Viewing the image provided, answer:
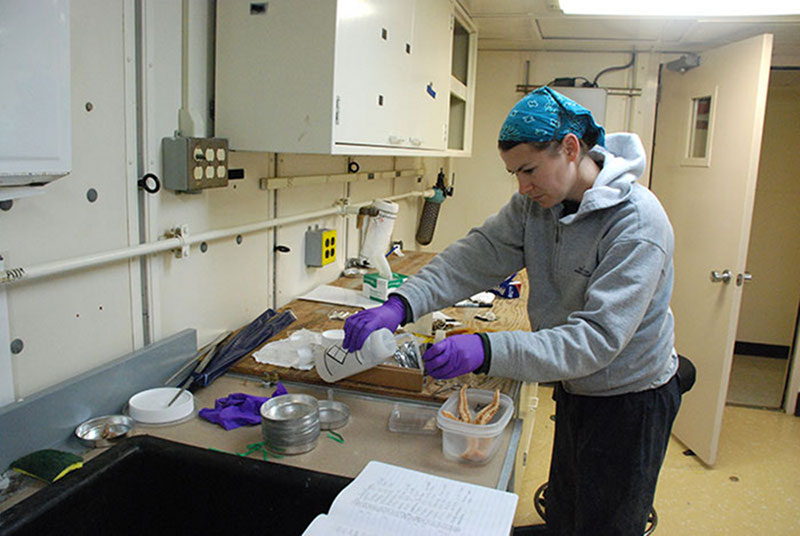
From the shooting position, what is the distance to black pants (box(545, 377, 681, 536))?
1.46m

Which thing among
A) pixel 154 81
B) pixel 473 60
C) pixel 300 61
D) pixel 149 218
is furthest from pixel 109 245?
pixel 473 60

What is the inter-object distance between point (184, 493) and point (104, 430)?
0.23 m

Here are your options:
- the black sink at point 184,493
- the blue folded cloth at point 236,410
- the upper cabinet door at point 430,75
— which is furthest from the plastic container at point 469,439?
the upper cabinet door at point 430,75

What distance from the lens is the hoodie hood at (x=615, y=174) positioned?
130cm

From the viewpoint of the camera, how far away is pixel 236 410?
4.24ft

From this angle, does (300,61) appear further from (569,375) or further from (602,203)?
(569,375)

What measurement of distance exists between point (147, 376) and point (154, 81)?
68 centimetres

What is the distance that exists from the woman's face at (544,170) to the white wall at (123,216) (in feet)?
2.61

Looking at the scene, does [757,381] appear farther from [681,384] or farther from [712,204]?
[681,384]

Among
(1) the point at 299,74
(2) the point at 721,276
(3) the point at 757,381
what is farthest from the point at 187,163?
(3) the point at 757,381

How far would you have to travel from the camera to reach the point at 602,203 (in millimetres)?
1297

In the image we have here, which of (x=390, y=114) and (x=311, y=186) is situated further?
(x=311, y=186)

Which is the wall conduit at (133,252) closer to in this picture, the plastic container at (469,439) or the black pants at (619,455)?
the plastic container at (469,439)

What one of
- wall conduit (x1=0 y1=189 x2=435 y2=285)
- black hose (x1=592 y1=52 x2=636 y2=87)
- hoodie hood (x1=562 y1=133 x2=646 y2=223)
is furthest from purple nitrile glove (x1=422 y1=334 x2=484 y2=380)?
black hose (x1=592 y1=52 x2=636 y2=87)
